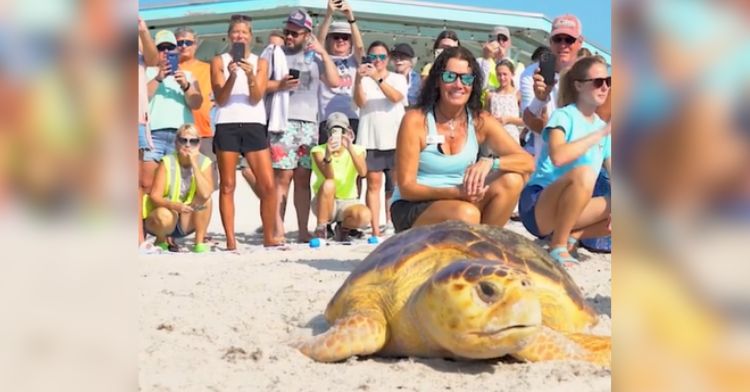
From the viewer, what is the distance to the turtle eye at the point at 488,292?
76.8 inches

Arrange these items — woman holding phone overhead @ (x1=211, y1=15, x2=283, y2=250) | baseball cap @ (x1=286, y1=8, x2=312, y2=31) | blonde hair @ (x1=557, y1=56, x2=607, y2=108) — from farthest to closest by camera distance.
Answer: baseball cap @ (x1=286, y1=8, x2=312, y2=31)
woman holding phone overhead @ (x1=211, y1=15, x2=283, y2=250)
blonde hair @ (x1=557, y1=56, x2=607, y2=108)

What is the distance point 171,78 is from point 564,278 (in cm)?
366

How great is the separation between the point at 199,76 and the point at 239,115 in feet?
4.11

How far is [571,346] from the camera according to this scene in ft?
7.34

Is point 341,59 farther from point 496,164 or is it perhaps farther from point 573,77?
point 496,164

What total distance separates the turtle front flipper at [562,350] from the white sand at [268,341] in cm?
5

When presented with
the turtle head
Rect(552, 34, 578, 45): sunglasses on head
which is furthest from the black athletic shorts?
the turtle head

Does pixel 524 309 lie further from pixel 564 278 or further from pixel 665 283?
pixel 665 283

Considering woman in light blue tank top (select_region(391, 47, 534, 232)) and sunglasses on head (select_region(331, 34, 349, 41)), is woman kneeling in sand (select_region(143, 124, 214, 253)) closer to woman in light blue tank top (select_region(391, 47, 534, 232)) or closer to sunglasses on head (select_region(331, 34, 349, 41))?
sunglasses on head (select_region(331, 34, 349, 41))

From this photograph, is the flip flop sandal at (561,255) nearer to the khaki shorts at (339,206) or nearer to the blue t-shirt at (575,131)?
the blue t-shirt at (575,131)

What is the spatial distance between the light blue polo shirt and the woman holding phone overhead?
1.75ft

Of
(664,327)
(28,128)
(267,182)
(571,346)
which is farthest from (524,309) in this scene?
(267,182)

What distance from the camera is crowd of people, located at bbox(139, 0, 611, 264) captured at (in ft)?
12.5

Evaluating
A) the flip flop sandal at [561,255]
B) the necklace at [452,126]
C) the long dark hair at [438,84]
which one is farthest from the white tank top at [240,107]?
the flip flop sandal at [561,255]
